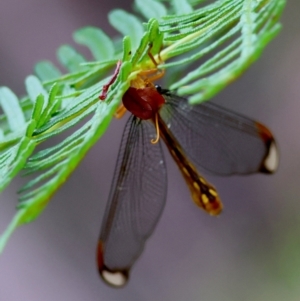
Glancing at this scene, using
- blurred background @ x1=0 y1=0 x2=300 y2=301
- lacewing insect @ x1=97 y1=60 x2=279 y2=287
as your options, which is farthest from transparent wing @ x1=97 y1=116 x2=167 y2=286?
blurred background @ x1=0 y1=0 x2=300 y2=301

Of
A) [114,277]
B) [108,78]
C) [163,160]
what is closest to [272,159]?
[163,160]

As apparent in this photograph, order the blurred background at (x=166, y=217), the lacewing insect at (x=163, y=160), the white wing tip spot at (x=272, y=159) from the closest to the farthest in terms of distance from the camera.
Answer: the lacewing insect at (x=163, y=160) < the white wing tip spot at (x=272, y=159) < the blurred background at (x=166, y=217)

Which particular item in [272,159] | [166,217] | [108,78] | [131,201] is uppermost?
[108,78]

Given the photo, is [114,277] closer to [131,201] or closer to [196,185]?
[131,201]

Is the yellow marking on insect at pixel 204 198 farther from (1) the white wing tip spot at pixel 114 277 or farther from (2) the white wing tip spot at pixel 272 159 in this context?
(1) the white wing tip spot at pixel 114 277

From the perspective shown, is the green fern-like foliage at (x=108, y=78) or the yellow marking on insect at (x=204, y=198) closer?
the green fern-like foliage at (x=108, y=78)

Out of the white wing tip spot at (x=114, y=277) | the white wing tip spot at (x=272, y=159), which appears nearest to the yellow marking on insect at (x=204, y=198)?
the white wing tip spot at (x=272, y=159)
